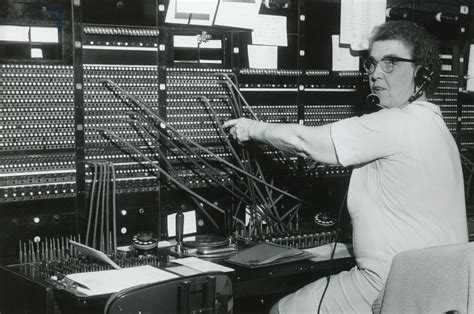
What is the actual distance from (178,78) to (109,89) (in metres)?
0.36

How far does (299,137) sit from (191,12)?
3.50 ft

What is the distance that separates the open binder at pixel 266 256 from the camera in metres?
2.81

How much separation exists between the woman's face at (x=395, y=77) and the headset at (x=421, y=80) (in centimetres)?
2

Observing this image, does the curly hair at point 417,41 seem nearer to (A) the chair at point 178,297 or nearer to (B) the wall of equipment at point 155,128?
(B) the wall of equipment at point 155,128

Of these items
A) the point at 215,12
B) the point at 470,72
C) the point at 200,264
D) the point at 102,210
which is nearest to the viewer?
the point at 200,264

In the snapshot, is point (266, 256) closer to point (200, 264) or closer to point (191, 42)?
point (200, 264)

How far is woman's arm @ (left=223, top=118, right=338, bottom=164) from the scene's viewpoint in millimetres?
2486

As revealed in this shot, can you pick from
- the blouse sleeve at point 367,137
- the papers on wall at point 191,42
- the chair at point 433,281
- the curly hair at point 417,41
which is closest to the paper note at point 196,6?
the papers on wall at point 191,42

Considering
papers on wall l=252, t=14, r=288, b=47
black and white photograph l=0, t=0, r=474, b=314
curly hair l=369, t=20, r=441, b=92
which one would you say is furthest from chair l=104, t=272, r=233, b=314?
papers on wall l=252, t=14, r=288, b=47

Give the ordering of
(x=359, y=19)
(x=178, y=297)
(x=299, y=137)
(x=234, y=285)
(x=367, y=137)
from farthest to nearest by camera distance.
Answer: (x=359, y=19) < (x=234, y=285) < (x=299, y=137) < (x=367, y=137) < (x=178, y=297)

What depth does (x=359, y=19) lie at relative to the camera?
3789 millimetres

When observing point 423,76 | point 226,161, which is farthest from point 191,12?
point 423,76

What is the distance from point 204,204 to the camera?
11.2 ft

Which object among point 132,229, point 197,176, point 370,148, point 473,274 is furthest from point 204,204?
point 473,274
